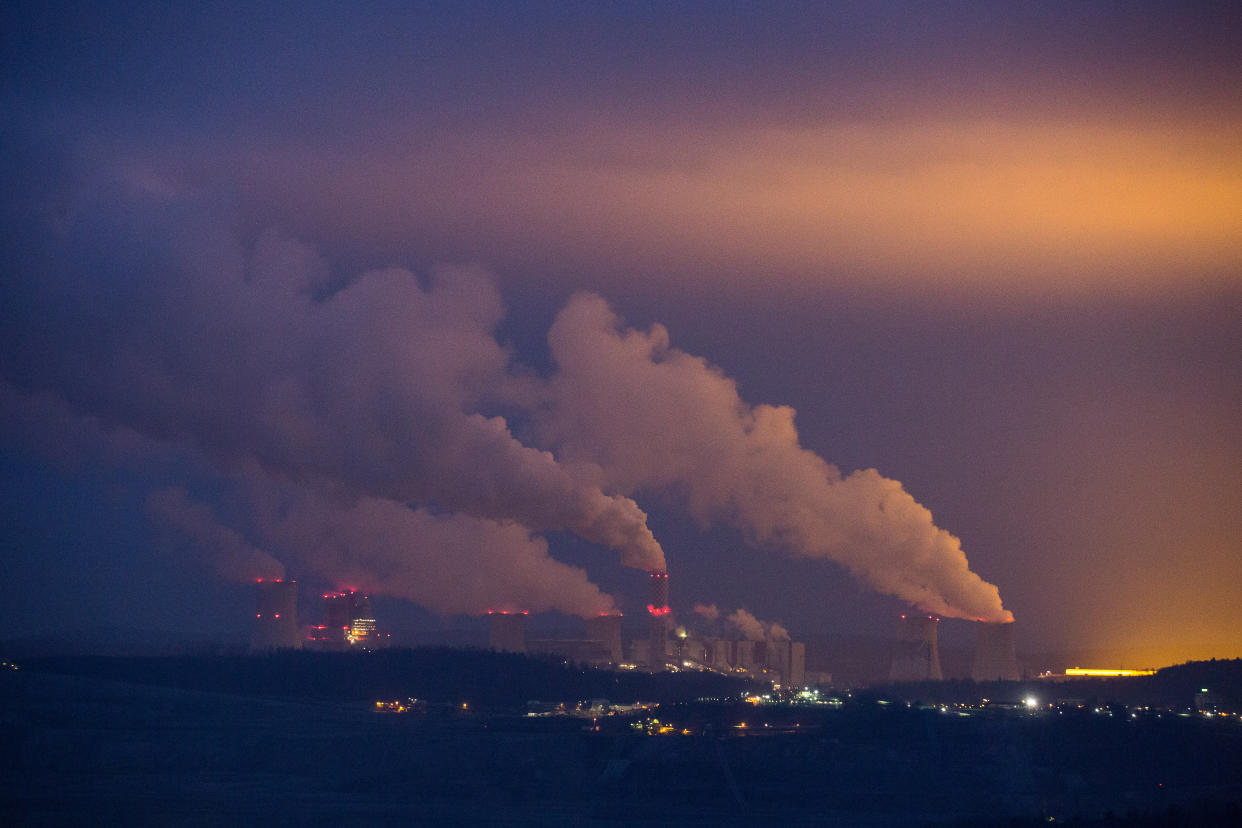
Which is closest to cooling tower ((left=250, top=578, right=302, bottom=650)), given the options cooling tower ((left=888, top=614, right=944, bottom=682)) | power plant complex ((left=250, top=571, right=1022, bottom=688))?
power plant complex ((left=250, top=571, right=1022, bottom=688))

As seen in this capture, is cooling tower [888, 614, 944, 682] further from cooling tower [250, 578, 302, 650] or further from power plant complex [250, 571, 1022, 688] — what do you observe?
cooling tower [250, 578, 302, 650]

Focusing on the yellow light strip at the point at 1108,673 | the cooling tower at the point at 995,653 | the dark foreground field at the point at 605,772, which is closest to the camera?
the dark foreground field at the point at 605,772

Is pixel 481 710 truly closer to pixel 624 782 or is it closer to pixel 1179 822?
pixel 624 782

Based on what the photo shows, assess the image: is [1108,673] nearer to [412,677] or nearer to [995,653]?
[995,653]

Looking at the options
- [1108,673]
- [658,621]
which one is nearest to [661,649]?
[658,621]

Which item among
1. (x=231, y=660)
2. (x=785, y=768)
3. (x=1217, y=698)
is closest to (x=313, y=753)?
(x=785, y=768)

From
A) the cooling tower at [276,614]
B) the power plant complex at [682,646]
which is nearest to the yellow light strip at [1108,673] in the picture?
the power plant complex at [682,646]

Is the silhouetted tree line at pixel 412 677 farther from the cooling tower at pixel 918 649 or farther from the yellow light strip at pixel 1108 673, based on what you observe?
the yellow light strip at pixel 1108 673
